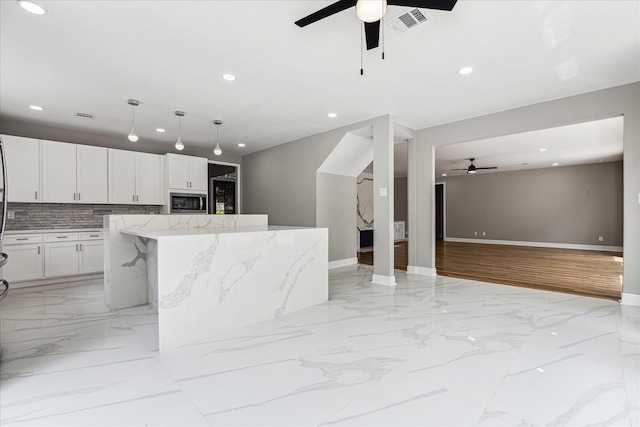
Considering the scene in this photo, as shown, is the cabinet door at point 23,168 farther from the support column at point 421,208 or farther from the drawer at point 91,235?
the support column at point 421,208

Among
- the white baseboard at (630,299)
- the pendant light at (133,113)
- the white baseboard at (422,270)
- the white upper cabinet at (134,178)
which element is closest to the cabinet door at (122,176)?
the white upper cabinet at (134,178)

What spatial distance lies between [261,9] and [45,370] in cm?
284

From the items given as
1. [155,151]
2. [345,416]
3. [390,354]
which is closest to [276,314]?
[390,354]

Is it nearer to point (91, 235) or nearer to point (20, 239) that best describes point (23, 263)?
point (20, 239)

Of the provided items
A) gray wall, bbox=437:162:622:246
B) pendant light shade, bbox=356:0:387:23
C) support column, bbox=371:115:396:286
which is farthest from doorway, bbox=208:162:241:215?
gray wall, bbox=437:162:622:246

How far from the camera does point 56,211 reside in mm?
5051

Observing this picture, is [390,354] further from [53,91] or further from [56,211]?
[56,211]

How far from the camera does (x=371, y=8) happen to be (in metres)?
1.66

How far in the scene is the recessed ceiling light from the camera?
6.77 ft

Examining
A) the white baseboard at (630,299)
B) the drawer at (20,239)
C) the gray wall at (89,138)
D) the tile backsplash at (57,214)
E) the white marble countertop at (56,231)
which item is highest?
the gray wall at (89,138)

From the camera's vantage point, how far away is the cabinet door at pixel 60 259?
14.8ft

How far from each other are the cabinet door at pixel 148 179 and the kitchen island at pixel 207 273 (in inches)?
88.0

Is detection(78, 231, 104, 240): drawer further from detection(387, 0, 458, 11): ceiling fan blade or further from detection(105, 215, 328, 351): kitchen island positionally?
detection(387, 0, 458, 11): ceiling fan blade

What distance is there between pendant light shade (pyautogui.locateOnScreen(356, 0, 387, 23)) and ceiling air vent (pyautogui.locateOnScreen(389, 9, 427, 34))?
664 mm
